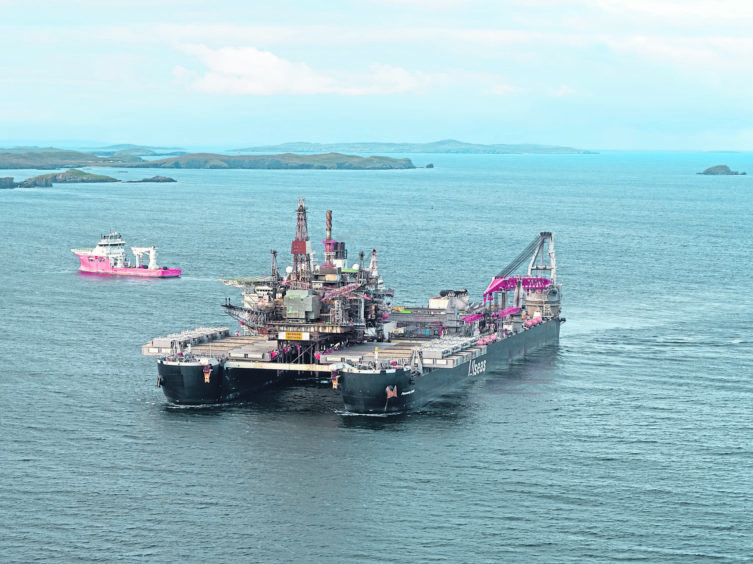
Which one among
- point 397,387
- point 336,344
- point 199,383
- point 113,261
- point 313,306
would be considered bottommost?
point 199,383

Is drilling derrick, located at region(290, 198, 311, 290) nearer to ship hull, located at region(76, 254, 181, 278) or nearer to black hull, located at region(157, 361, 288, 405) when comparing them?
black hull, located at region(157, 361, 288, 405)

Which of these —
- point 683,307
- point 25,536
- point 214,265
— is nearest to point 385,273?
point 214,265

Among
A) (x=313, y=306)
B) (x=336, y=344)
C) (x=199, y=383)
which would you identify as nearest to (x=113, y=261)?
(x=336, y=344)

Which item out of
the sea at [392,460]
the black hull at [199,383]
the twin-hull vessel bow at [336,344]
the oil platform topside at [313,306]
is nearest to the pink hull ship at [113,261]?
the sea at [392,460]

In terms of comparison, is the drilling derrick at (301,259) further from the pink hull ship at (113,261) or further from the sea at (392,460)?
the pink hull ship at (113,261)

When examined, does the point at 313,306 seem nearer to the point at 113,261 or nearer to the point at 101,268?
the point at 101,268

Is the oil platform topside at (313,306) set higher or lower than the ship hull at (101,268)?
higher
